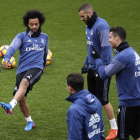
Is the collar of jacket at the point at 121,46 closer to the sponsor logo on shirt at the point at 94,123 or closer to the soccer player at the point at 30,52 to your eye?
the sponsor logo on shirt at the point at 94,123

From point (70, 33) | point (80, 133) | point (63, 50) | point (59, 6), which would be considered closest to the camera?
point (80, 133)

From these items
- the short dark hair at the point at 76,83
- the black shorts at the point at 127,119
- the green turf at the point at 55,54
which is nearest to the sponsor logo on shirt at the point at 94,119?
the short dark hair at the point at 76,83

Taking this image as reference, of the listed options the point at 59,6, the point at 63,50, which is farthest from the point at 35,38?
the point at 59,6

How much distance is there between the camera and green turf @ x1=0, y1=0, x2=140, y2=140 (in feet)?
22.7

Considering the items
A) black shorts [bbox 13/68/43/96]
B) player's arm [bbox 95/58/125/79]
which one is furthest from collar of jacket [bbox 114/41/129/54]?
black shorts [bbox 13/68/43/96]

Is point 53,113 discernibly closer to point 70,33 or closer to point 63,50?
point 63,50

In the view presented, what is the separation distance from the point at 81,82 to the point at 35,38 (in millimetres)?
2656

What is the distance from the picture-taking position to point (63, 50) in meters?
13.3

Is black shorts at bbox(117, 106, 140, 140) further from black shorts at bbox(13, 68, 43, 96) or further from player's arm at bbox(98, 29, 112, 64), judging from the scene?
black shorts at bbox(13, 68, 43, 96)

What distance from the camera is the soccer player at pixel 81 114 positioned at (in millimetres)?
4105

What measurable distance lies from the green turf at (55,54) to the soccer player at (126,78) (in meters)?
1.74

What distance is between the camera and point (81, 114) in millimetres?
4137

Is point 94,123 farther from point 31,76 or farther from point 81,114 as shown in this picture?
point 31,76

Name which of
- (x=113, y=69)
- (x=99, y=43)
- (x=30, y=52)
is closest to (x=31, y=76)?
(x=30, y=52)
